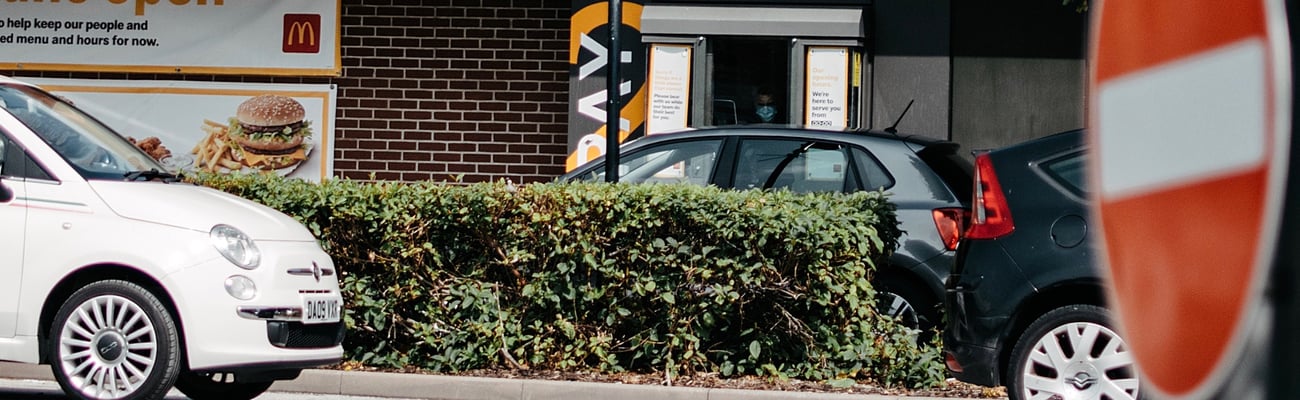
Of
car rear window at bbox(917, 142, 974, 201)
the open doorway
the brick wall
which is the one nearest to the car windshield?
car rear window at bbox(917, 142, 974, 201)

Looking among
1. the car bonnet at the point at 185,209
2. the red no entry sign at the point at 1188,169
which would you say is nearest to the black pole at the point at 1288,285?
the red no entry sign at the point at 1188,169

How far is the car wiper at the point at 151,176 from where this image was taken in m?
6.45

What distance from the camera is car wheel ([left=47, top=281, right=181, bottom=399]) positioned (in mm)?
5934

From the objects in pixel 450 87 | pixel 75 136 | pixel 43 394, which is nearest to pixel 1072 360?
pixel 75 136

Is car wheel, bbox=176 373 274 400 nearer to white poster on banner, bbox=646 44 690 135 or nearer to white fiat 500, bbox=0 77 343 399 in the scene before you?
white fiat 500, bbox=0 77 343 399

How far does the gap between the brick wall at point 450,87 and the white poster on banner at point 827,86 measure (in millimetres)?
2499

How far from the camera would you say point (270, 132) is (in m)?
14.4

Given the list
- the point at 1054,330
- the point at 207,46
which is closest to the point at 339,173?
the point at 207,46

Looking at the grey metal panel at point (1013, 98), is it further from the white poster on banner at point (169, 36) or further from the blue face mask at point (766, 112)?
the white poster on banner at point (169, 36)

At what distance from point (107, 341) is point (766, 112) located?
26.8 feet

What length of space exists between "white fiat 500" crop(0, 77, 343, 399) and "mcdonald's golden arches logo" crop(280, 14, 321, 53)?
7979 mm

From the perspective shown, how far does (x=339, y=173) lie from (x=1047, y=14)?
686 centimetres

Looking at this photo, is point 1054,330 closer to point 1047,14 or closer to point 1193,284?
point 1193,284

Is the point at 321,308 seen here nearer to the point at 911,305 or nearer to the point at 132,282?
the point at 132,282
